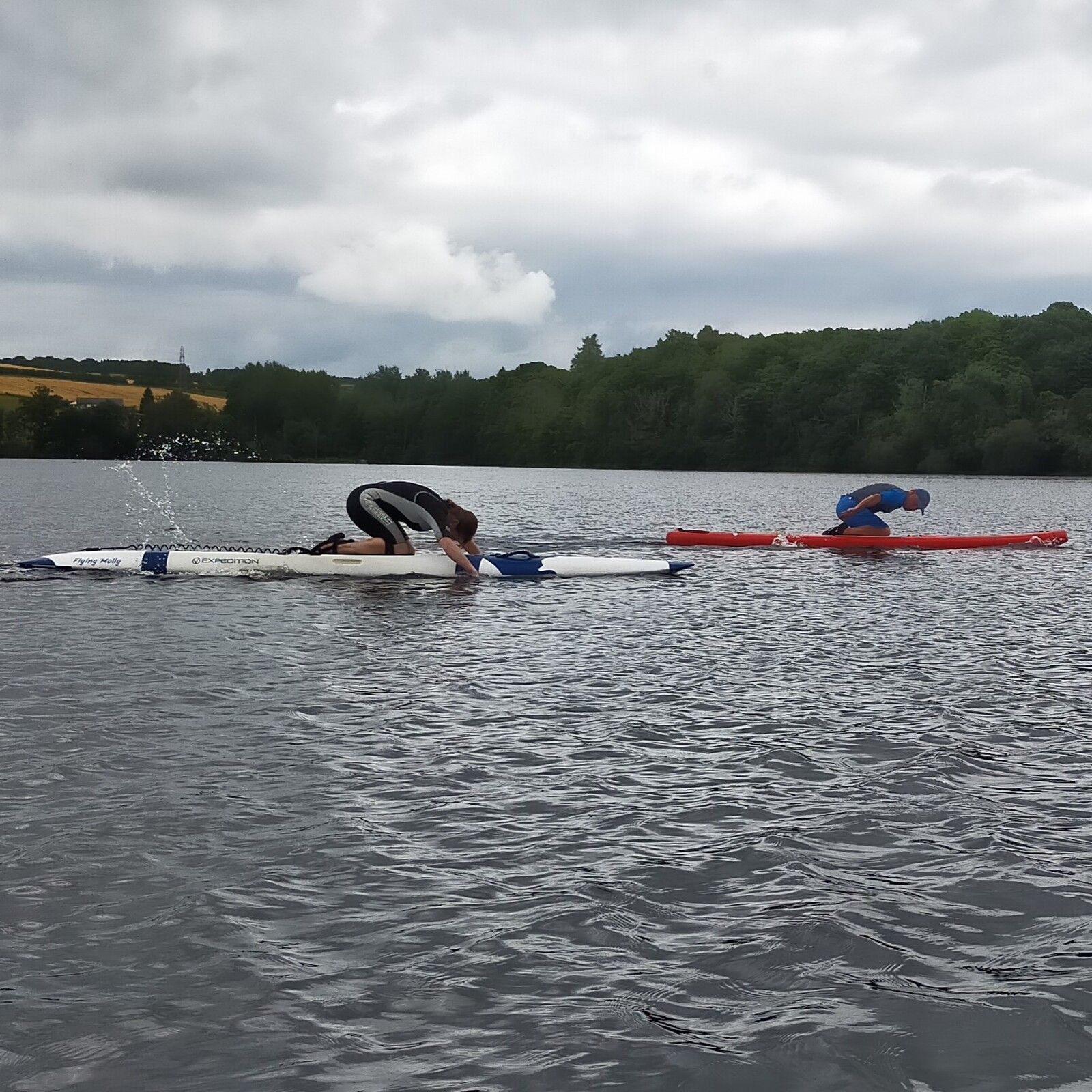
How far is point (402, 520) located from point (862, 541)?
43.6 ft

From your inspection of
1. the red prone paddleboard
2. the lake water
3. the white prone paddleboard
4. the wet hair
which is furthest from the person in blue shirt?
the lake water

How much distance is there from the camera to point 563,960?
6598mm

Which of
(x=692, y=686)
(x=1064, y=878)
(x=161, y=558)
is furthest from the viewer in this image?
(x=161, y=558)

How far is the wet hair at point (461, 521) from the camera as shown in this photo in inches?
925

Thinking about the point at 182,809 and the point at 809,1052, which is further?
the point at 182,809

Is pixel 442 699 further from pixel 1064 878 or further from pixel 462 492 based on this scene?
pixel 462 492

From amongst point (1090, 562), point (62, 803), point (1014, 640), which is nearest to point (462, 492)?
point (1090, 562)

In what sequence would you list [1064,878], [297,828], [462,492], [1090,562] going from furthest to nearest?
[462,492], [1090,562], [297,828], [1064,878]

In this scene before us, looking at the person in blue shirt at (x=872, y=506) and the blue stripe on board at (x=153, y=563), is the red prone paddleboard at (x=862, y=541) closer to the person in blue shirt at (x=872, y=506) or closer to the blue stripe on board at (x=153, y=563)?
the person in blue shirt at (x=872, y=506)

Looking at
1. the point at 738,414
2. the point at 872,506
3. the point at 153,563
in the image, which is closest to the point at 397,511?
the point at 153,563

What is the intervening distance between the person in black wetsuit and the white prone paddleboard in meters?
0.32

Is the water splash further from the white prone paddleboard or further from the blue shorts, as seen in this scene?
the blue shorts

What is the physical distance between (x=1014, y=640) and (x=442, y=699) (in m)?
9.11

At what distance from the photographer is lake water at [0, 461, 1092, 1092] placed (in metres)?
5.74
